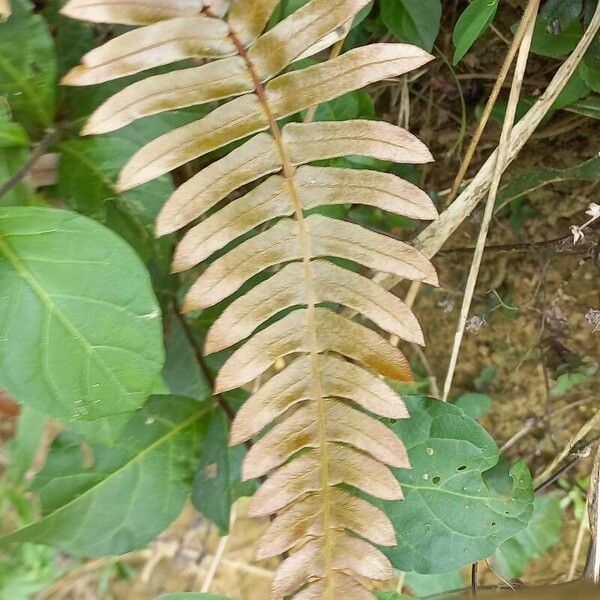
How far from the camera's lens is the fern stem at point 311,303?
2.27ft

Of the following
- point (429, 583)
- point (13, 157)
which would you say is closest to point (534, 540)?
point (429, 583)

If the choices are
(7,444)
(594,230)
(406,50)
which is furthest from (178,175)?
(7,444)

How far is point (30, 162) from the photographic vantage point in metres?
0.79

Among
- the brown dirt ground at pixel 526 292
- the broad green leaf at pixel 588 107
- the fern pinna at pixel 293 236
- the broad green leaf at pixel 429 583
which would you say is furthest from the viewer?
the broad green leaf at pixel 429 583

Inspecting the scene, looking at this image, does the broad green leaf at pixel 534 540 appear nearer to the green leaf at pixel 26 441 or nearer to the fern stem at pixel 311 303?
the fern stem at pixel 311 303

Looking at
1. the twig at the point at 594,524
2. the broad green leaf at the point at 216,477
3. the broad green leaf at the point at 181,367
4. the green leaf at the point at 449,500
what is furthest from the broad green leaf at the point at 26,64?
the twig at the point at 594,524

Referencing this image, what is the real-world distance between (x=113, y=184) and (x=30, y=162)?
0.32ft

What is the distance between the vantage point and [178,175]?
Answer: 1.00 m

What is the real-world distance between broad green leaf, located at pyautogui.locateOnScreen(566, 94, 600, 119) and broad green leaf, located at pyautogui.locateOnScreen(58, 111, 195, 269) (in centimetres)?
54

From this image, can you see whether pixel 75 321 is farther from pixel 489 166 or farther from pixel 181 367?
pixel 489 166

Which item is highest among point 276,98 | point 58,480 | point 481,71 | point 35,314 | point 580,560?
point 481,71

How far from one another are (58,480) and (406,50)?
0.73m

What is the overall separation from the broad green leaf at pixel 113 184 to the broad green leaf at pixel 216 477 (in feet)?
0.98

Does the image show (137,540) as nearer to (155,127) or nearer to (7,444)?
(155,127)
